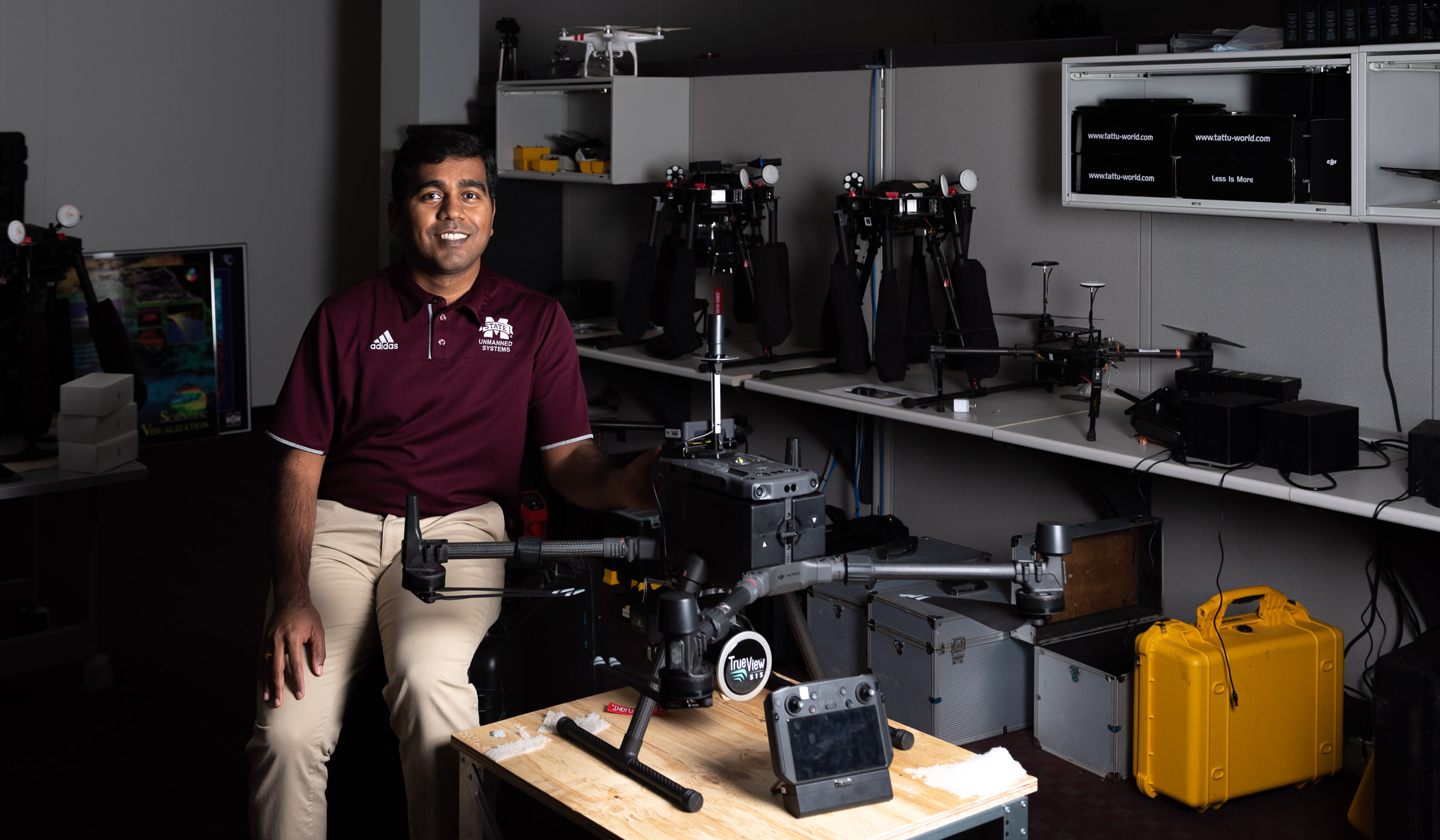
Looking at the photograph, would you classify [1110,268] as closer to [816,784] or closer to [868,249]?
[868,249]

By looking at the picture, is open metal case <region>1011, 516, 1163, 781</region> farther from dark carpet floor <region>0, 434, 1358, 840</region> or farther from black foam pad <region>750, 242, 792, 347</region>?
black foam pad <region>750, 242, 792, 347</region>

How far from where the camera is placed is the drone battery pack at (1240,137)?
3021 mm

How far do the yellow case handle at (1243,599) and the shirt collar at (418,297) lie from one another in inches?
69.5

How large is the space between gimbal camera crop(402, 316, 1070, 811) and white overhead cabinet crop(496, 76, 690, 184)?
10.8 ft

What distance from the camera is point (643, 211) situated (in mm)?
5367

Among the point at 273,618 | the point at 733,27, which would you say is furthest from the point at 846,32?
the point at 273,618

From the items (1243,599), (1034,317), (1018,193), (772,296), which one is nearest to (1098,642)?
(1243,599)

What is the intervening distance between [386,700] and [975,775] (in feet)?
3.38

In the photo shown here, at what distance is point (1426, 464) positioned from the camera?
2.68m

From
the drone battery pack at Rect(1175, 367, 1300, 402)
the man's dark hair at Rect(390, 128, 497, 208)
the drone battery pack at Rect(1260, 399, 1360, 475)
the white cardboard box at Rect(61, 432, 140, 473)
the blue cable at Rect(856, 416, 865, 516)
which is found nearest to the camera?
the man's dark hair at Rect(390, 128, 497, 208)

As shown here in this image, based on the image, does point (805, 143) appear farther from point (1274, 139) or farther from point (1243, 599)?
point (1243, 599)

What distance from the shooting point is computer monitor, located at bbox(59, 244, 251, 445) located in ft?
21.0

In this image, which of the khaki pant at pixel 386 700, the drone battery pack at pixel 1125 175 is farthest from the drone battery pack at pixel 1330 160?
the khaki pant at pixel 386 700

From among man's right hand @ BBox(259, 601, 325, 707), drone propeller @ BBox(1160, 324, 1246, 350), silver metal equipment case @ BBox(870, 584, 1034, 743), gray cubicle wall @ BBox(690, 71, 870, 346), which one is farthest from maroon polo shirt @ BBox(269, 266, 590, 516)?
gray cubicle wall @ BBox(690, 71, 870, 346)
